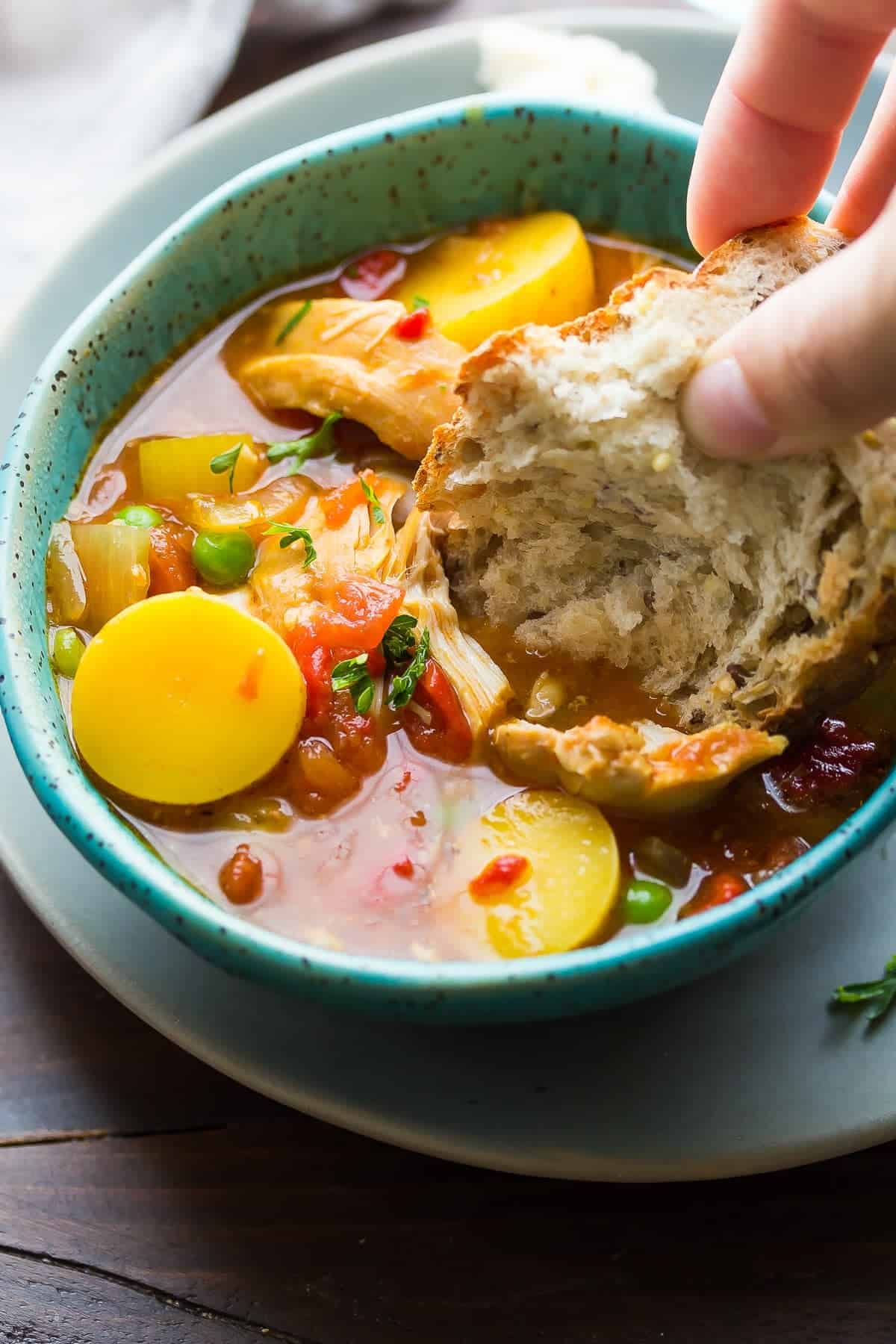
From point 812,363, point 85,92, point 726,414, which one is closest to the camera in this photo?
point 812,363

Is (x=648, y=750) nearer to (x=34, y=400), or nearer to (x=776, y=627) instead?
(x=776, y=627)

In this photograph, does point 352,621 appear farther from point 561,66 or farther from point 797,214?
point 561,66

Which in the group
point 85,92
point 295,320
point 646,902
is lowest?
point 646,902

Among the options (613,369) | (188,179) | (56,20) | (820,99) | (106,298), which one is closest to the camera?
(613,369)

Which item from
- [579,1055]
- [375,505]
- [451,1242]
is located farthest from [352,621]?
[451,1242]

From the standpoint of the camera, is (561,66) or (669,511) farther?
(561,66)

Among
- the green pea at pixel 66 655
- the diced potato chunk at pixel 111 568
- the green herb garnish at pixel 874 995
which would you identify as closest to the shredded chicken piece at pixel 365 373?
the diced potato chunk at pixel 111 568

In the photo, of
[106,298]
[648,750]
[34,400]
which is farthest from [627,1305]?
[106,298]
